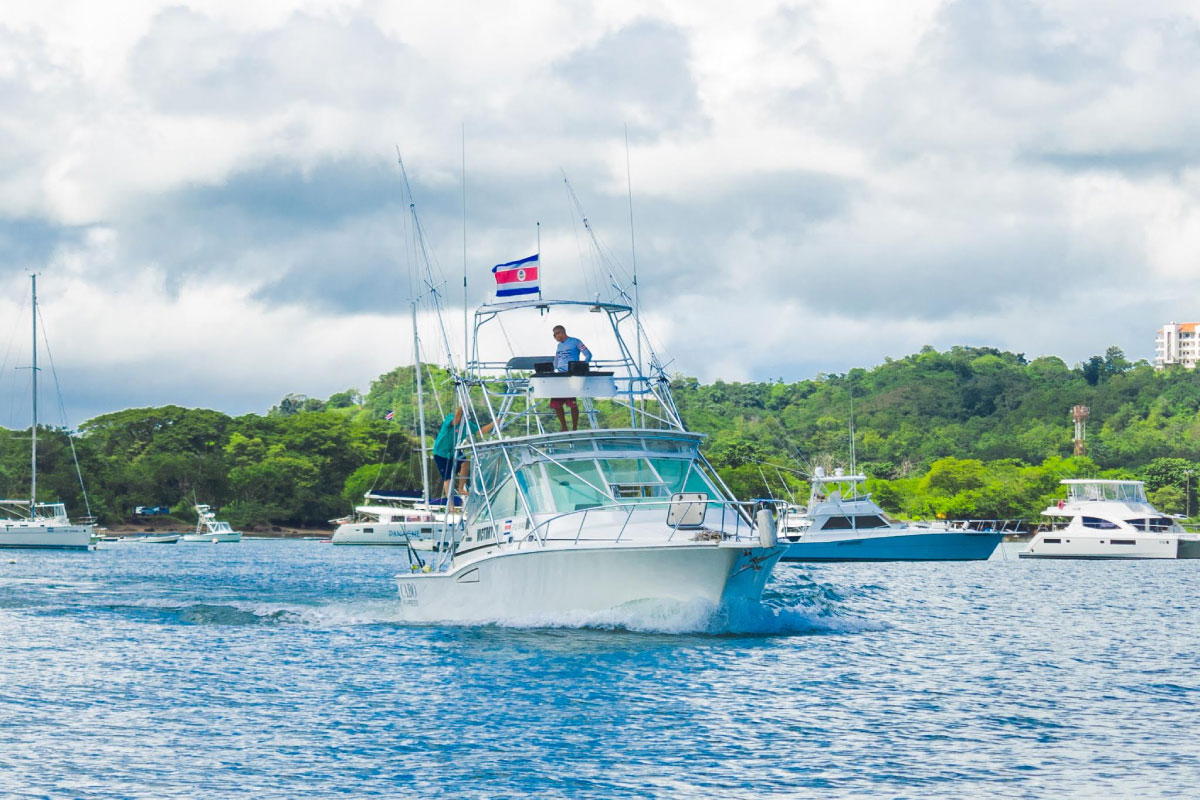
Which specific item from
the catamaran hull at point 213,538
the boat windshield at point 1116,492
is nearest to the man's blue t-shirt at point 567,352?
the boat windshield at point 1116,492

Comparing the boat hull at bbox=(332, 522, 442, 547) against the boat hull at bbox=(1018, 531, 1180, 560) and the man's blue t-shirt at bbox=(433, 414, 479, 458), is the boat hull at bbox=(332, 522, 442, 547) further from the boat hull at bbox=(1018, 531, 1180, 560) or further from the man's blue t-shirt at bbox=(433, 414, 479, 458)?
the man's blue t-shirt at bbox=(433, 414, 479, 458)

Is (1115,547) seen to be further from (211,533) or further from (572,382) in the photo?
(211,533)

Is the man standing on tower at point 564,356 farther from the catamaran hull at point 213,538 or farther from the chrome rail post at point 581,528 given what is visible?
the catamaran hull at point 213,538

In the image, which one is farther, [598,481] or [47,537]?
[47,537]

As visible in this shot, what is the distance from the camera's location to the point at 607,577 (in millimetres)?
28812

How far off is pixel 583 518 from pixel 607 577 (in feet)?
4.37

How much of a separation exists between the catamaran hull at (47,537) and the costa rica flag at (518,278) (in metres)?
68.0

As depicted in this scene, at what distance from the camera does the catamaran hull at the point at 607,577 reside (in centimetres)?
2814

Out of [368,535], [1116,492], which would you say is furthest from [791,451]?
[1116,492]

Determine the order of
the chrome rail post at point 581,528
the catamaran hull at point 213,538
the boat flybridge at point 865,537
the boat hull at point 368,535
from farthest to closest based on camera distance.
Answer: the catamaran hull at point 213,538 → the boat hull at point 368,535 → the boat flybridge at point 865,537 → the chrome rail post at point 581,528

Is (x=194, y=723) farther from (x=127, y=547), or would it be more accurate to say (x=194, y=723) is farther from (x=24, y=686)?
(x=127, y=547)

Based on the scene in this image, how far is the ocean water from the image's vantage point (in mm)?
17375

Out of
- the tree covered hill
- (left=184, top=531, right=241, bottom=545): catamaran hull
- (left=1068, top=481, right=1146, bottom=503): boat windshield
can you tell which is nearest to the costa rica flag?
(left=1068, top=481, right=1146, bottom=503): boat windshield

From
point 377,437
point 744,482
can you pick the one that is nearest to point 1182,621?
point 744,482
